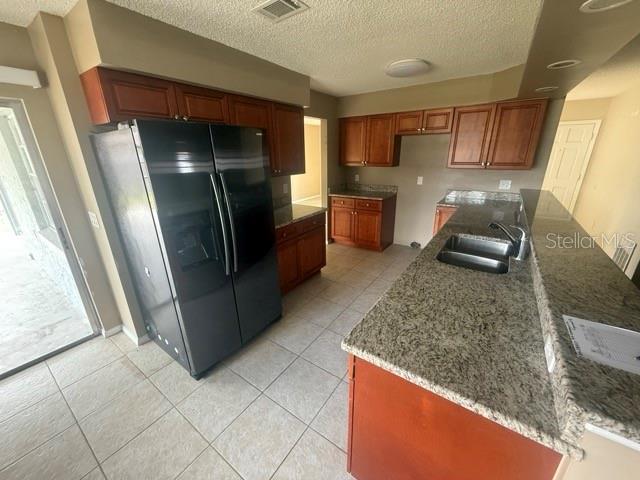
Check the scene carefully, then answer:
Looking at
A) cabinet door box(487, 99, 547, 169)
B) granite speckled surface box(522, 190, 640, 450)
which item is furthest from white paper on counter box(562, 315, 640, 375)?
cabinet door box(487, 99, 547, 169)

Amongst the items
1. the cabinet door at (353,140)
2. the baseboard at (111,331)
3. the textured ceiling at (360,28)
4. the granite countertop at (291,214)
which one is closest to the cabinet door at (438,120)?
the textured ceiling at (360,28)

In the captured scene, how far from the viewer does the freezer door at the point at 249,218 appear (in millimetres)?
1731

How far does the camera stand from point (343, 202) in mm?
4180

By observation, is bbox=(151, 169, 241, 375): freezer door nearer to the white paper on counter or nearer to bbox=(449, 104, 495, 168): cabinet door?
the white paper on counter

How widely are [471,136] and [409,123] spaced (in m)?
0.82

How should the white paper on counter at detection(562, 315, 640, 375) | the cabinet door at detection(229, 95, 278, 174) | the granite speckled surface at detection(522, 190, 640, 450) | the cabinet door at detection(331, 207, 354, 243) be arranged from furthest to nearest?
1. the cabinet door at detection(331, 207, 354, 243)
2. the cabinet door at detection(229, 95, 278, 174)
3. the white paper on counter at detection(562, 315, 640, 375)
4. the granite speckled surface at detection(522, 190, 640, 450)

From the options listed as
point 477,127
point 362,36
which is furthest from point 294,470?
point 477,127

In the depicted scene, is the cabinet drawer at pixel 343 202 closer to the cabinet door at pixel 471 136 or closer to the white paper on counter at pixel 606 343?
the cabinet door at pixel 471 136

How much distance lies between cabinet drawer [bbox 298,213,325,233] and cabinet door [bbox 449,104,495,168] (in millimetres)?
1942

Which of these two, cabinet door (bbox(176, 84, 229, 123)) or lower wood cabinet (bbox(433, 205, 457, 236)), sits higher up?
cabinet door (bbox(176, 84, 229, 123))

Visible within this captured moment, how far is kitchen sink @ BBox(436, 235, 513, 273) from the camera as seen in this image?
1.73 metres

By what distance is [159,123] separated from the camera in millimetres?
1424

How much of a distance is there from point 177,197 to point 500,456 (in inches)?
72.4

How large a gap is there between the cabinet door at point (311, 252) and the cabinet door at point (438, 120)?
203 cm
